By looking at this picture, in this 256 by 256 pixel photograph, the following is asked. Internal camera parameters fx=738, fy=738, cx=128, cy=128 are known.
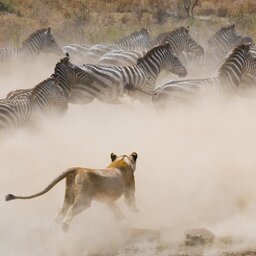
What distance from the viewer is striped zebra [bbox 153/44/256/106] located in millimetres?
13867

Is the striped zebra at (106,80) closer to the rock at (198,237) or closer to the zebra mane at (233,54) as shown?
the zebra mane at (233,54)

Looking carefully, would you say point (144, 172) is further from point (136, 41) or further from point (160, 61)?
point (136, 41)

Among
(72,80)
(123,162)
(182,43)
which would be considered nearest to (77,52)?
(182,43)

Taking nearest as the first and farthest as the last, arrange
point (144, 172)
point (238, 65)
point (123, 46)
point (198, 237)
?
1. point (198, 237)
2. point (144, 172)
3. point (238, 65)
4. point (123, 46)

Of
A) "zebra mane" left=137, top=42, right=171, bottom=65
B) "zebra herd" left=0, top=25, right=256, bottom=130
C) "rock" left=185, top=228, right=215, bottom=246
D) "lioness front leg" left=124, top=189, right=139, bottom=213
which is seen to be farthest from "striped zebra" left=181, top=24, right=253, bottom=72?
"rock" left=185, top=228, right=215, bottom=246

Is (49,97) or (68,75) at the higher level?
(68,75)

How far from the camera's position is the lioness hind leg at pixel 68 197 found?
8625 mm

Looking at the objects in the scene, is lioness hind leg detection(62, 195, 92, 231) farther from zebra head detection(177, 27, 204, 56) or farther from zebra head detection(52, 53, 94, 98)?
zebra head detection(177, 27, 204, 56)

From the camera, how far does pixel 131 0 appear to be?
38.1 m

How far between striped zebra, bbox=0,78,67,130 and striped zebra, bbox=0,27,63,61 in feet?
28.3

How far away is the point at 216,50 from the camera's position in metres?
22.0

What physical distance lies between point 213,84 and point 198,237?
19.2 feet

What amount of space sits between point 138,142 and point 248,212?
3534 mm

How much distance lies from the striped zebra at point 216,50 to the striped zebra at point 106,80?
4.35 metres
